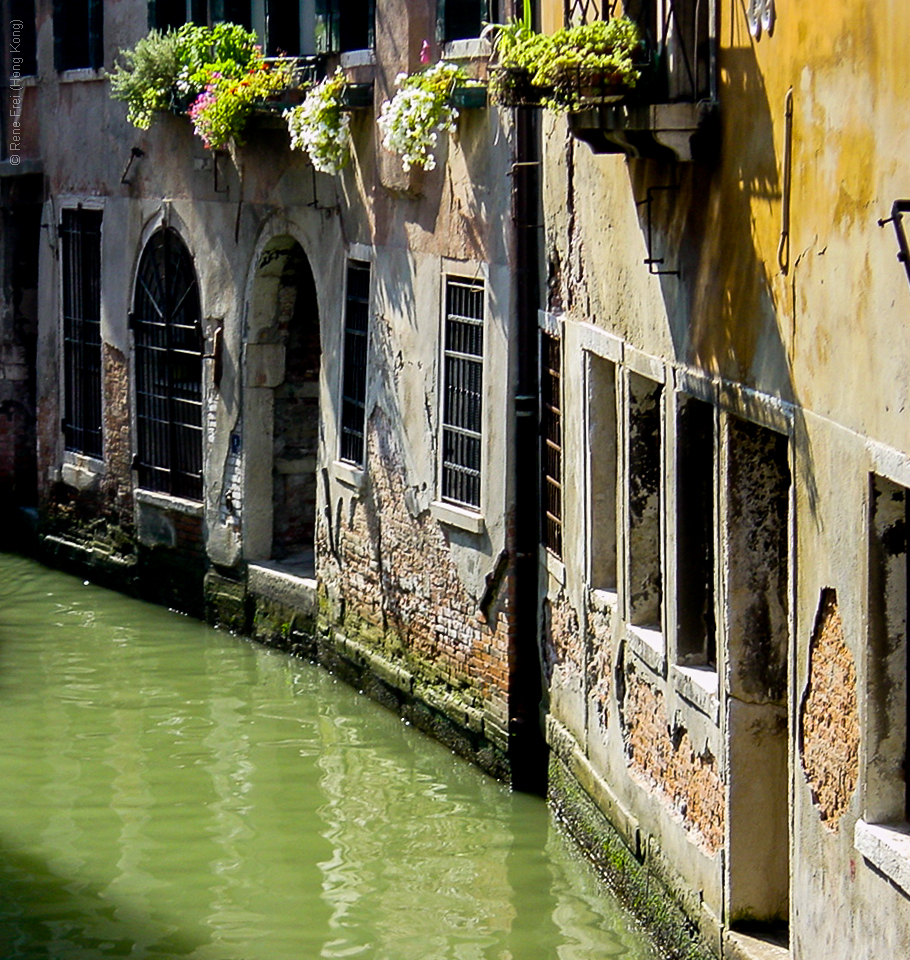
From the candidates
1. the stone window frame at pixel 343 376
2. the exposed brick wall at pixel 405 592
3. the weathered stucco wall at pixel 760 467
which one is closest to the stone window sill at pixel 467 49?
the weathered stucco wall at pixel 760 467

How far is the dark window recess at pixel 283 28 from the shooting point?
12.2 m

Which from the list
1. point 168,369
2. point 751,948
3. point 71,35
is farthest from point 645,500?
point 71,35

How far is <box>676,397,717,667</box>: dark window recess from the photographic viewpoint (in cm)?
711

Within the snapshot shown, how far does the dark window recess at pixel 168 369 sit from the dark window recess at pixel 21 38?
2596mm

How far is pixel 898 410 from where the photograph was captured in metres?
4.88

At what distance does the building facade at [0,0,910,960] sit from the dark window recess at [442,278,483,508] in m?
0.03

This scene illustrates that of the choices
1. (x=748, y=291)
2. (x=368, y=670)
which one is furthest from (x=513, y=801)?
(x=748, y=291)

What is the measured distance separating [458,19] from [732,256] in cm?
401

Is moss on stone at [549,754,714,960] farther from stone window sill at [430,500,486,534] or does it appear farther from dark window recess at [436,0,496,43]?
dark window recess at [436,0,496,43]

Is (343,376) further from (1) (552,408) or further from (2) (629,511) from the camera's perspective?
(2) (629,511)

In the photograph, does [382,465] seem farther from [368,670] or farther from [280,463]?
[280,463]

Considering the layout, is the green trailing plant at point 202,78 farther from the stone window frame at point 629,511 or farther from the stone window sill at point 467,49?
the stone window frame at point 629,511

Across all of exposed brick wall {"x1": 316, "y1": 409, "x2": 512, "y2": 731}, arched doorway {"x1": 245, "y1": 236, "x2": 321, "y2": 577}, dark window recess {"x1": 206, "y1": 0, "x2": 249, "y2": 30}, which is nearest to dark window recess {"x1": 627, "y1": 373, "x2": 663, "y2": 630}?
exposed brick wall {"x1": 316, "y1": 409, "x2": 512, "y2": 731}

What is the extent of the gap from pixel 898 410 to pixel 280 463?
28.2 feet
